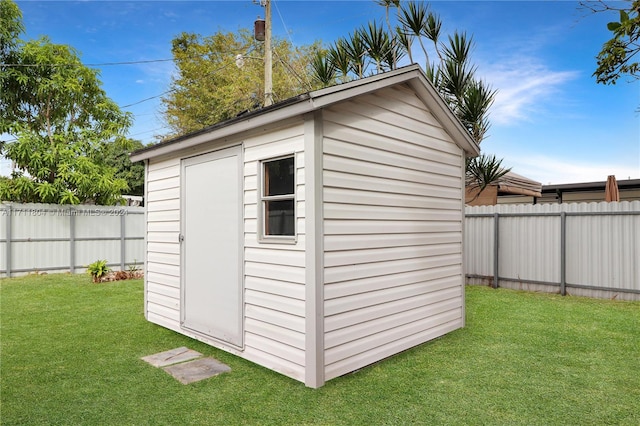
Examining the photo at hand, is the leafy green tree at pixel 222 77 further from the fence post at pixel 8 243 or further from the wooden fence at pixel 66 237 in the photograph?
the fence post at pixel 8 243

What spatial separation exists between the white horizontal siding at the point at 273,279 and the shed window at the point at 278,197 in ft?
0.25

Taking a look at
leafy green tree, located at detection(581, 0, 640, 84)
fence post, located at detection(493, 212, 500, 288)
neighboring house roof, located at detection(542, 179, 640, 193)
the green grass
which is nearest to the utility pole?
fence post, located at detection(493, 212, 500, 288)

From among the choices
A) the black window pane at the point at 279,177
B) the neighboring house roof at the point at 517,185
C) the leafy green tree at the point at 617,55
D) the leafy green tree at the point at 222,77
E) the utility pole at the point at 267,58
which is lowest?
the black window pane at the point at 279,177

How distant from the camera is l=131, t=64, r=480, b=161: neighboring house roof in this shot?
3186 mm

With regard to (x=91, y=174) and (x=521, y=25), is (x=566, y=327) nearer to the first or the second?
(x=521, y=25)

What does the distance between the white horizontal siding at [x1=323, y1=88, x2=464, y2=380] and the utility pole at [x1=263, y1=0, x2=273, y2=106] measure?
20.3 ft

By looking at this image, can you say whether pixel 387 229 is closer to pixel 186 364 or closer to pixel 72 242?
pixel 186 364

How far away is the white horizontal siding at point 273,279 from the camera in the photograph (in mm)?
3355

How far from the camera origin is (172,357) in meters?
3.99

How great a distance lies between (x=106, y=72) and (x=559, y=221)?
12029 millimetres

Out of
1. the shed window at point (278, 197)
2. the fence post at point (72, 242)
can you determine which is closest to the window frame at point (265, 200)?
the shed window at point (278, 197)

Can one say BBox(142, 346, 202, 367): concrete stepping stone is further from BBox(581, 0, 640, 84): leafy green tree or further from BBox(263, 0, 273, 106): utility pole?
BBox(263, 0, 273, 106): utility pole

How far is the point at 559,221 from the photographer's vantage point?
710cm

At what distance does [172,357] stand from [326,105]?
9.50 ft
